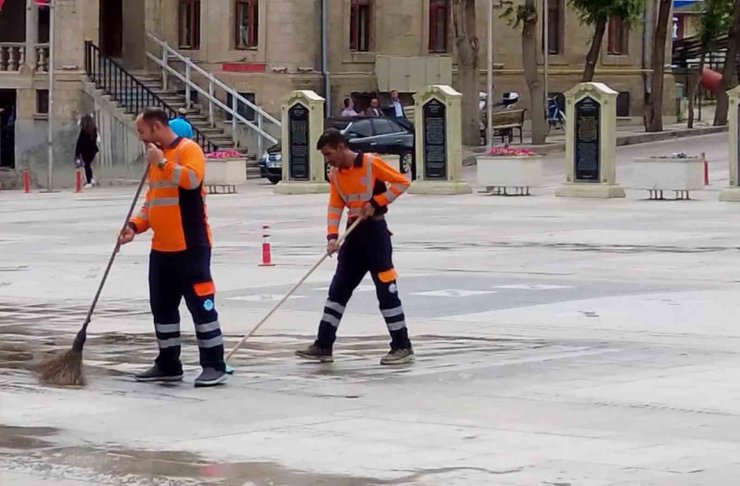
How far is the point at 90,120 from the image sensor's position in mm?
43000

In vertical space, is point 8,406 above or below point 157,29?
below

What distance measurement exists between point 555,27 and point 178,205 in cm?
4571

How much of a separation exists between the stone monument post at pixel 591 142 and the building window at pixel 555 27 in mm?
22562

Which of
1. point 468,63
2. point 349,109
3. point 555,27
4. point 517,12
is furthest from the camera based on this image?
point 555,27

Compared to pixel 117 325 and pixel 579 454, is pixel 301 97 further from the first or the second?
pixel 579 454

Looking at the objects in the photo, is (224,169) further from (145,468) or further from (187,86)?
(145,468)

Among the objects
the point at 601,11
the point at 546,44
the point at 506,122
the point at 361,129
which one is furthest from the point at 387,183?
the point at 546,44

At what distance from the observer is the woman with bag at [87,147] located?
4206 centimetres

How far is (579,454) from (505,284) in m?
9.20

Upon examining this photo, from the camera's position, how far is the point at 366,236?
42.9ft

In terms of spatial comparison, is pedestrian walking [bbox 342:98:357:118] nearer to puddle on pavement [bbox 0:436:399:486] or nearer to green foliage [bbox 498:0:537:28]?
green foliage [bbox 498:0:537:28]

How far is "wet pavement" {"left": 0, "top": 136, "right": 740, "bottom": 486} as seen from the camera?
9.22 meters

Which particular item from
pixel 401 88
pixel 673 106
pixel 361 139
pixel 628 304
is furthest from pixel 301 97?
pixel 673 106

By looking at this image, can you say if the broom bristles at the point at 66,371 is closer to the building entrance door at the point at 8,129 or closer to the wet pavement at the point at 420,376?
the wet pavement at the point at 420,376
